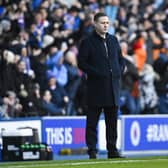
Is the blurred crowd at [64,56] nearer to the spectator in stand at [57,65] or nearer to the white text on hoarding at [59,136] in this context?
the spectator in stand at [57,65]

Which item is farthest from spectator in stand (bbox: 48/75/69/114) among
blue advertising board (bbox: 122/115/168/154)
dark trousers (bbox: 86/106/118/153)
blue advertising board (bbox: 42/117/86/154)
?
dark trousers (bbox: 86/106/118/153)

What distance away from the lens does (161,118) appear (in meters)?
18.6

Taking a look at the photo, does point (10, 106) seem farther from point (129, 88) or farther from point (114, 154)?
point (114, 154)

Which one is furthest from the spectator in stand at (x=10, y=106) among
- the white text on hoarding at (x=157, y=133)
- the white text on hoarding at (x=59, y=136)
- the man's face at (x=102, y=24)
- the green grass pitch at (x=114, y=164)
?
the green grass pitch at (x=114, y=164)

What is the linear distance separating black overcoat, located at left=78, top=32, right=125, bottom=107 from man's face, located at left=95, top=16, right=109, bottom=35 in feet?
0.51

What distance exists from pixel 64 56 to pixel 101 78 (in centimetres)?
766

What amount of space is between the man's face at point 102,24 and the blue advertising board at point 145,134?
6.03 m

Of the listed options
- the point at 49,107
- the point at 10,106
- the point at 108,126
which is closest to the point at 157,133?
the point at 49,107

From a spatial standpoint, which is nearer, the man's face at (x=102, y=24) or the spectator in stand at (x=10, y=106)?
the man's face at (x=102, y=24)

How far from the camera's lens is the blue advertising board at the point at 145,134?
18.5m

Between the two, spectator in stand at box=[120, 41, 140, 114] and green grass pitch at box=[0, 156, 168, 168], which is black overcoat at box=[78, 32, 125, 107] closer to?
green grass pitch at box=[0, 156, 168, 168]

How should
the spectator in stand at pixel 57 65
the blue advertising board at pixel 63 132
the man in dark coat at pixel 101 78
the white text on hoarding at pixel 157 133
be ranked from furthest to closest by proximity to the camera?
the spectator in stand at pixel 57 65, the white text on hoarding at pixel 157 133, the blue advertising board at pixel 63 132, the man in dark coat at pixel 101 78

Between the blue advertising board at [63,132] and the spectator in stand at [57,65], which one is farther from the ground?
the spectator in stand at [57,65]

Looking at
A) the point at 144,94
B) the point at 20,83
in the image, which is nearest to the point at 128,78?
the point at 144,94
